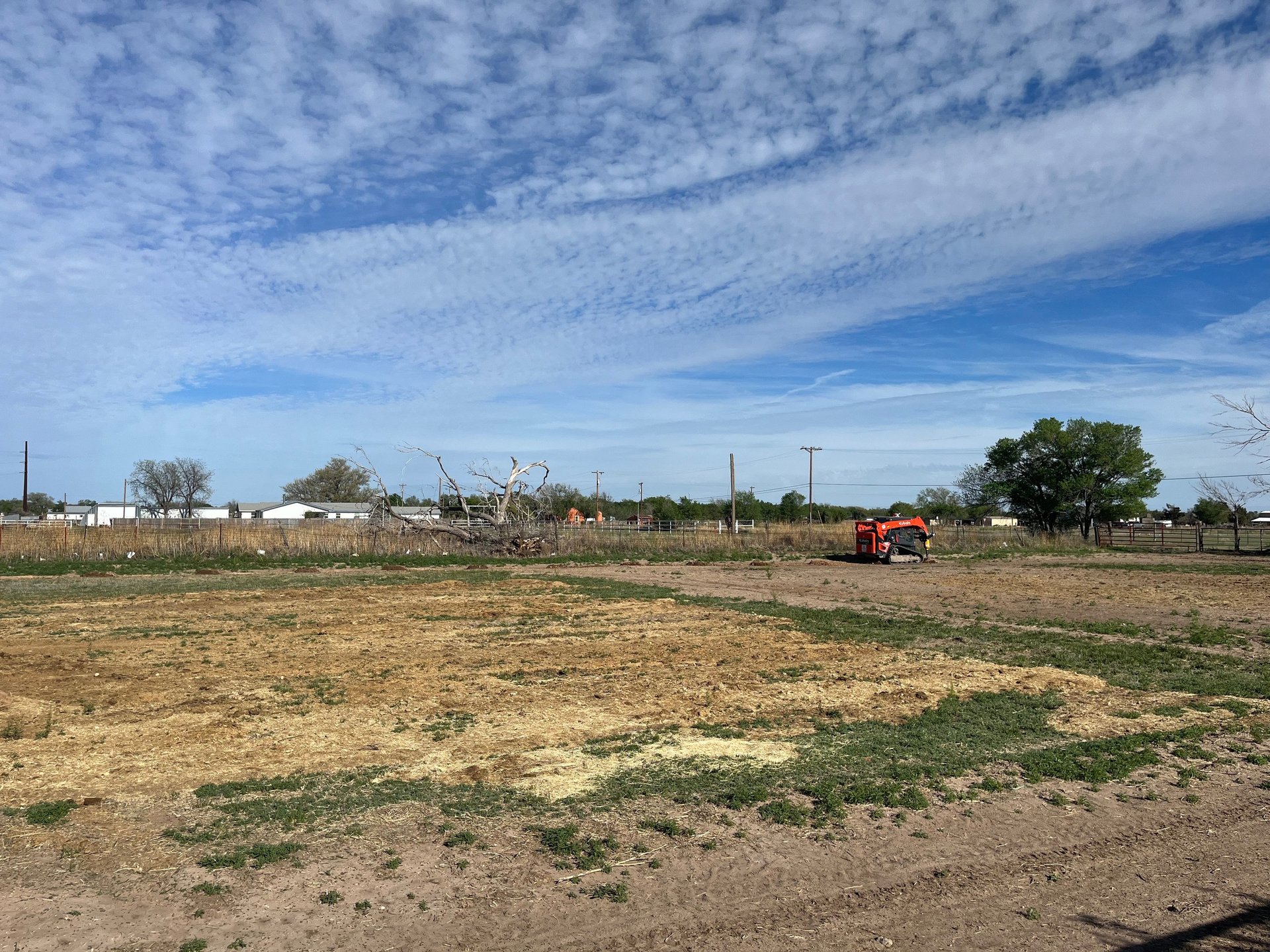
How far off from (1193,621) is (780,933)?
14383 millimetres

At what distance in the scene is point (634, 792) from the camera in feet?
20.4

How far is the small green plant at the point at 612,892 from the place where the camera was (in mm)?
4676

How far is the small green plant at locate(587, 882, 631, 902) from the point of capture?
15.3 ft

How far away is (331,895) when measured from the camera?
4.64 metres

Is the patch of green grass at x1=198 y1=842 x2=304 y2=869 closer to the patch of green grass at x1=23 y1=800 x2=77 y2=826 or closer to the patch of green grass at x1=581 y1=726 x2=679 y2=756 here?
the patch of green grass at x1=23 y1=800 x2=77 y2=826

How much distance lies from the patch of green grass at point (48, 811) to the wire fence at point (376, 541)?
2826cm

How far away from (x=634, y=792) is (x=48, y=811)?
375 centimetres

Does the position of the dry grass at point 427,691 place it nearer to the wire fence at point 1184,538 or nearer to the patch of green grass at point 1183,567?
the patch of green grass at point 1183,567

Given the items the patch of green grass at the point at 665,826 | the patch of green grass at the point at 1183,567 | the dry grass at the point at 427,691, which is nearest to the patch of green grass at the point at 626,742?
the dry grass at the point at 427,691

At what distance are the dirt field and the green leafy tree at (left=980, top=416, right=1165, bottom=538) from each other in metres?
57.5

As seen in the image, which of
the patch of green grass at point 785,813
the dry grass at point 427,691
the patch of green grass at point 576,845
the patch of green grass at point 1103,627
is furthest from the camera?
the patch of green grass at point 1103,627

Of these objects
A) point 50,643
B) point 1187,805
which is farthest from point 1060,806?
point 50,643

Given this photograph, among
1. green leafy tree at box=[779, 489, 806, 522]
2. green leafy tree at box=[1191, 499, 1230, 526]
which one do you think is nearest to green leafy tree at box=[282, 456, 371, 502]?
green leafy tree at box=[779, 489, 806, 522]

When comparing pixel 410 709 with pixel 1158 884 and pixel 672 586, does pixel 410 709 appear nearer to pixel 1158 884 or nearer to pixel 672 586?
pixel 1158 884
